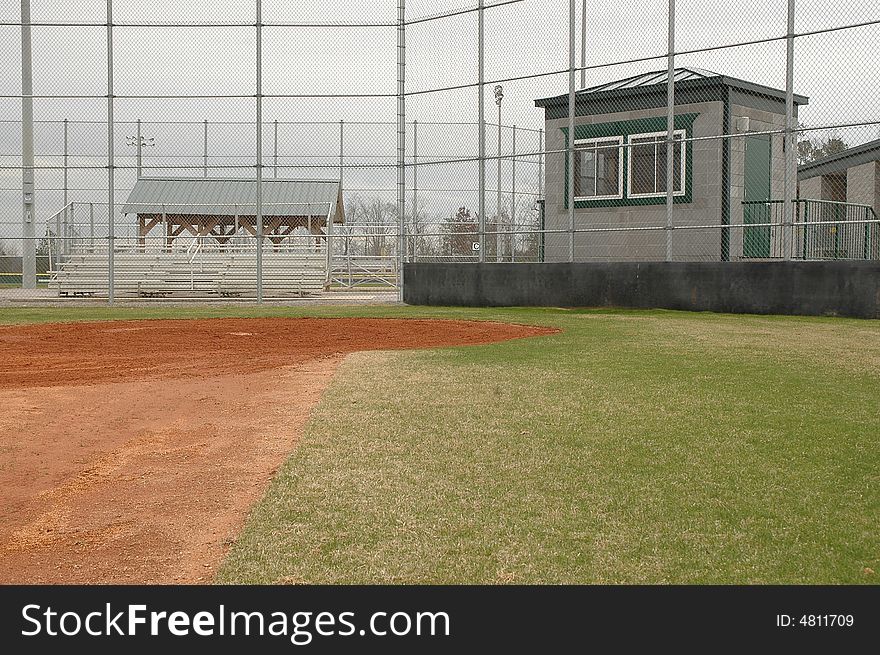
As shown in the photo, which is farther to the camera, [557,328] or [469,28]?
[469,28]

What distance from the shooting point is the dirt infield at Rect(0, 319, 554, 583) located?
3691 mm

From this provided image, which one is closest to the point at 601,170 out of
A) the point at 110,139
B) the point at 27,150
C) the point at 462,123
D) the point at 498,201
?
the point at 498,201

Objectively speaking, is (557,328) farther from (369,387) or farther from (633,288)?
(369,387)

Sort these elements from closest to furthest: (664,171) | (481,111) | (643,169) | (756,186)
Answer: (756,186) < (481,111) < (664,171) < (643,169)

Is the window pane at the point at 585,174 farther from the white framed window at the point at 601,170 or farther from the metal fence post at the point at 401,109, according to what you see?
the metal fence post at the point at 401,109

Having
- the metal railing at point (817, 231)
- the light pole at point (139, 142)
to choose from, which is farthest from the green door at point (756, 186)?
the light pole at point (139, 142)

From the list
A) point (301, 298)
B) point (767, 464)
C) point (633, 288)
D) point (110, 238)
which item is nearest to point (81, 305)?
point (110, 238)

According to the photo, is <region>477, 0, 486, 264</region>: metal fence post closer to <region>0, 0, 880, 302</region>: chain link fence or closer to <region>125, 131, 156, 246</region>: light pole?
<region>0, 0, 880, 302</region>: chain link fence

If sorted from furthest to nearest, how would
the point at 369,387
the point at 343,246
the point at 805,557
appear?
1. the point at 343,246
2. the point at 369,387
3. the point at 805,557

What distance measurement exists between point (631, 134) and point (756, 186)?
298cm

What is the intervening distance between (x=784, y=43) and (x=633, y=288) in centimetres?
492

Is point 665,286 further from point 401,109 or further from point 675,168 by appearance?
point 401,109

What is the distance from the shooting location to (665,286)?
17.0 meters

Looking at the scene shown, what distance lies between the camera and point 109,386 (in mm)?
8086
